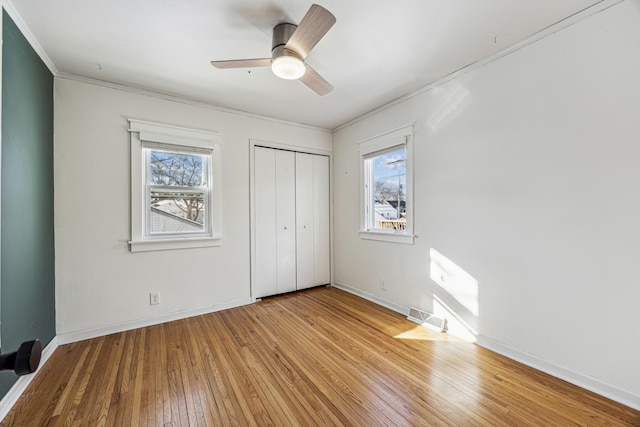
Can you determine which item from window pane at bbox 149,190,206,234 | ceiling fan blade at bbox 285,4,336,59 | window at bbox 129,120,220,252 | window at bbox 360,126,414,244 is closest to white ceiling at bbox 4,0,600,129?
ceiling fan blade at bbox 285,4,336,59

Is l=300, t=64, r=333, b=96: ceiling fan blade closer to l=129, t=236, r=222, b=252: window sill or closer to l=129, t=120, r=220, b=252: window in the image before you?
l=129, t=120, r=220, b=252: window

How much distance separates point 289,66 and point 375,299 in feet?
9.25

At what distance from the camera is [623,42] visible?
1.83 metres

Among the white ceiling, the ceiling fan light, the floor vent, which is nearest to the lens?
the white ceiling

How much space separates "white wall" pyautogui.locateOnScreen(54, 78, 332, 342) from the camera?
264 centimetres

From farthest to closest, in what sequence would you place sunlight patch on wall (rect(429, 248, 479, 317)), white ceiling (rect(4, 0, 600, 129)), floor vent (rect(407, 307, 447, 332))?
floor vent (rect(407, 307, 447, 332)), sunlight patch on wall (rect(429, 248, 479, 317)), white ceiling (rect(4, 0, 600, 129))

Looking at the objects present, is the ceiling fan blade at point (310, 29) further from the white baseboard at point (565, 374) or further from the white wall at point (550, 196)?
the white baseboard at point (565, 374)

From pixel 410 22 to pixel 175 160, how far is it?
2636 mm

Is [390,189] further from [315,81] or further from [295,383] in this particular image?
Answer: [295,383]

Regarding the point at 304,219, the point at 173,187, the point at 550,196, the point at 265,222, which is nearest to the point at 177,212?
the point at 173,187

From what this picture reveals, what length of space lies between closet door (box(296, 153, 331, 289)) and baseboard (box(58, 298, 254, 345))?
977mm

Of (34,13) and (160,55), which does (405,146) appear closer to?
(160,55)

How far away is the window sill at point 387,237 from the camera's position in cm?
318

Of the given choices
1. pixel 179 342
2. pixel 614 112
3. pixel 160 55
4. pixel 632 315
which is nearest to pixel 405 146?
pixel 614 112
